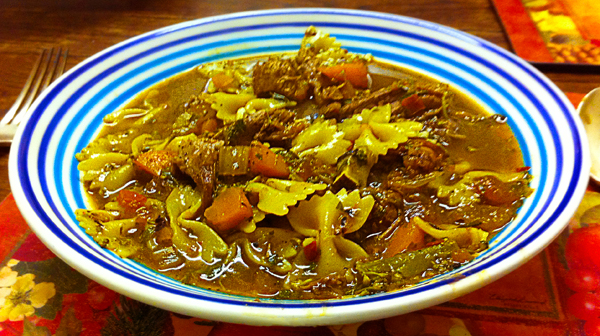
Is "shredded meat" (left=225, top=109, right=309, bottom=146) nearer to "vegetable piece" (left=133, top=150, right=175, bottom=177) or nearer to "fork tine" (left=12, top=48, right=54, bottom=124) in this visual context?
"vegetable piece" (left=133, top=150, right=175, bottom=177)

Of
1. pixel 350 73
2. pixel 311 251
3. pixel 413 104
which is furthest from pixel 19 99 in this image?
pixel 413 104

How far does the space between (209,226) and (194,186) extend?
0.32 meters

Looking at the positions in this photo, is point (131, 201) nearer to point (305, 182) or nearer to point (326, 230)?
point (305, 182)

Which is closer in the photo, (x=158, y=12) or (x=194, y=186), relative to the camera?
(x=194, y=186)

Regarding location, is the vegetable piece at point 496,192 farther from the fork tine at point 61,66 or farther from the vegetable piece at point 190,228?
the fork tine at point 61,66

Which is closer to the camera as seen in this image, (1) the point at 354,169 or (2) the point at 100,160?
(1) the point at 354,169

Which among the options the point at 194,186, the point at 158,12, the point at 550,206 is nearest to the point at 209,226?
the point at 194,186

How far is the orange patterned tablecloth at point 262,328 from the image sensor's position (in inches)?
75.3

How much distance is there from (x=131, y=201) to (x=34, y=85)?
1824mm

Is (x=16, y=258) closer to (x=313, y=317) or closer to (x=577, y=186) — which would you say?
(x=313, y=317)

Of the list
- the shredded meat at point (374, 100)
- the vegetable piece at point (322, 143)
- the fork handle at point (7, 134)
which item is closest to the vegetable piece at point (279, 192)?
the vegetable piece at point (322, 143)

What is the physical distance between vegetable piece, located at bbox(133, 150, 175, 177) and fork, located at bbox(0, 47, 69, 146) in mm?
1044

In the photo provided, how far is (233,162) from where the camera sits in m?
2.54

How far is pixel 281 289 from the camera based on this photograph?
2.04 meters
